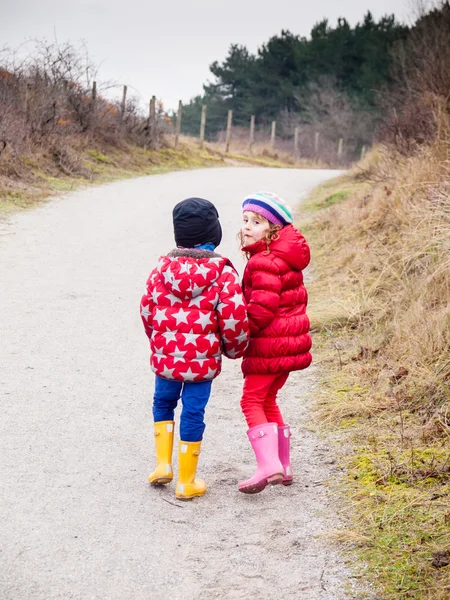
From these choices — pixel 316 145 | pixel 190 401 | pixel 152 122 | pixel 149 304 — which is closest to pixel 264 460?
pixel 190 401

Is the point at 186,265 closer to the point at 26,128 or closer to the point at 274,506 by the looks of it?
the point at 274,506

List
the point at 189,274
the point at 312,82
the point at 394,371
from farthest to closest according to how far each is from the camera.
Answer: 1. the point at 312,82
2. the point at 394,371
3. the point at 189,274

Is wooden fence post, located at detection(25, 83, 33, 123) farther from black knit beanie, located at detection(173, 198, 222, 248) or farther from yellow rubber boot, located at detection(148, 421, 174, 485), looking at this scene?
yellow rubber boot, located at detection(148, 421, 174, 485)

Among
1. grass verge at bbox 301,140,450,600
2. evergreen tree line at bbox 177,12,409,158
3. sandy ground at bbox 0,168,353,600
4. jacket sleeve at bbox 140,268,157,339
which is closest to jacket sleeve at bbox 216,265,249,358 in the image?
jacket sleeve at bbox 140,268,157,339

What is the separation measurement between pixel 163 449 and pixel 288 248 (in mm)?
1123

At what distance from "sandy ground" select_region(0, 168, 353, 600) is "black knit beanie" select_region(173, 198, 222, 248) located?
1.19 metres

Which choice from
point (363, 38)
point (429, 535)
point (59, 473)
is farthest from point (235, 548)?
point (363, 38)

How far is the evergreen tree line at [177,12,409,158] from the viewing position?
49.2 meters

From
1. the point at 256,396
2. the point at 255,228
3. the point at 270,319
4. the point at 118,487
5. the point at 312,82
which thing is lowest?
the point at 118,487

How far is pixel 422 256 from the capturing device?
6.50 meters

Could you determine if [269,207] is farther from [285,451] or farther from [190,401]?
[285,451]

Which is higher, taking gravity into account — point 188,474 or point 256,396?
point 256,396

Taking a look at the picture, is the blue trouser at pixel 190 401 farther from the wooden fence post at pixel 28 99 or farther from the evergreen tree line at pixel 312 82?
the evergreen tree line at pixel 312 82

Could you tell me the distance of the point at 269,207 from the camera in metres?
3.61
